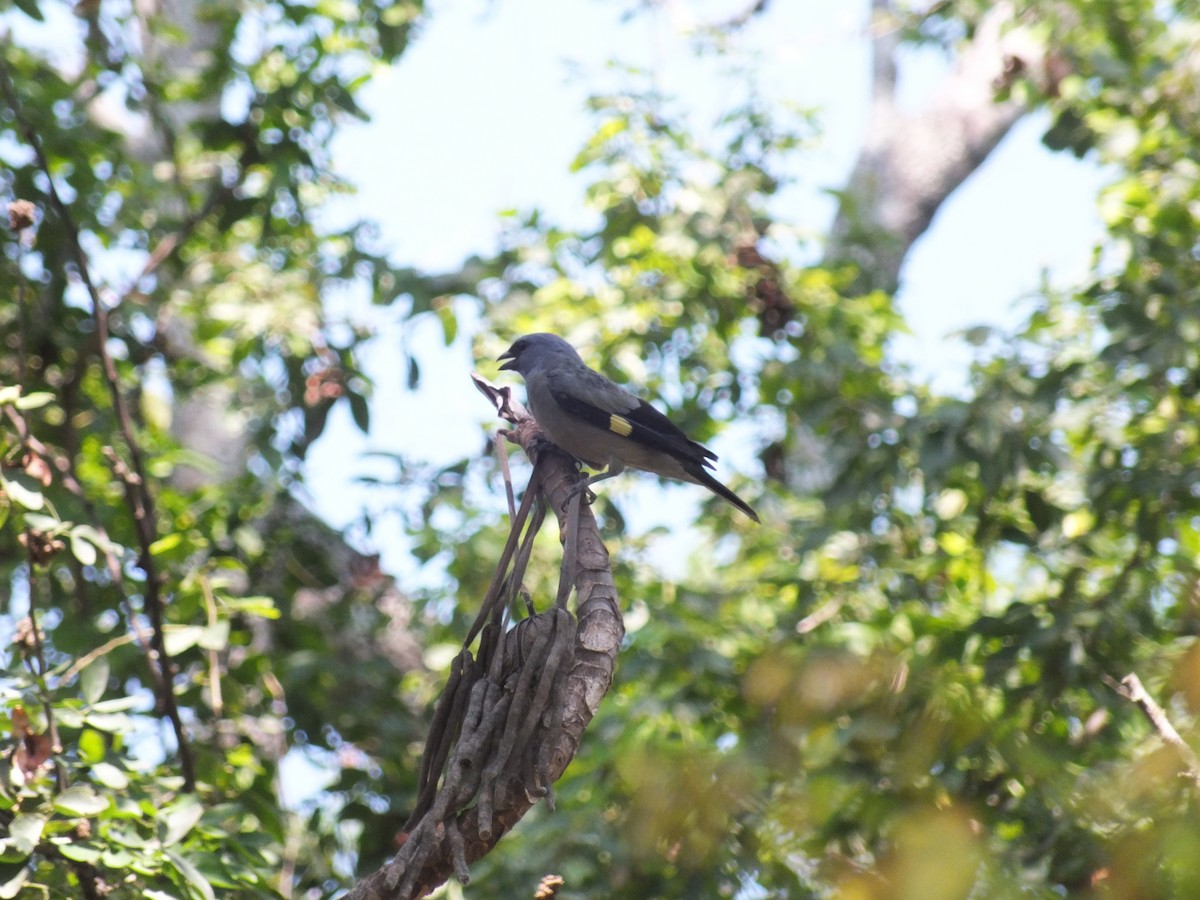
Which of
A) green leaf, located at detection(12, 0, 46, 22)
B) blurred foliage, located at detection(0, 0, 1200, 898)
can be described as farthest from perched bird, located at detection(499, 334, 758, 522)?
green leaf, located at detection(12, 0, 46, 22)

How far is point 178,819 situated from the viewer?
363 cm

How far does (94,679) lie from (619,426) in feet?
6.22

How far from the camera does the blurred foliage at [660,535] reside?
430 cm

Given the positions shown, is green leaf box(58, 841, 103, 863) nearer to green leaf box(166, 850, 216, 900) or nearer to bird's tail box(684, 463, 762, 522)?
green leaf box(166, 850, 216, 900)

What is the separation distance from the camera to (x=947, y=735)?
5.02m

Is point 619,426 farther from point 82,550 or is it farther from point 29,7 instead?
point 29,7

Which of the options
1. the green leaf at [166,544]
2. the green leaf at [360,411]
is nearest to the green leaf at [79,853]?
the green leaf at [166,544]

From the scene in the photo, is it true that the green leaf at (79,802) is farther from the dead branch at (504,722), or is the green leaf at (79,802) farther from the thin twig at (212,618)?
the dead branch at (504,722)

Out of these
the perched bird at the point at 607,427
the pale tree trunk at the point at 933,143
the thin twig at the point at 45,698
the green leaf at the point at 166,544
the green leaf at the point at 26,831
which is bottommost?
the green leaf at the point at 26,831

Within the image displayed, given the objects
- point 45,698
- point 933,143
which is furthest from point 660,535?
point 933,143

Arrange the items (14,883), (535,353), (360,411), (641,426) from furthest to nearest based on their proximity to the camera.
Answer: (360,411) → (535,353) → (641,426) → (14,883)

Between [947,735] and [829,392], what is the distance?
2104 millimetres

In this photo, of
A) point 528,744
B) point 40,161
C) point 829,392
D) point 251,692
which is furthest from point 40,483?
point 829,392

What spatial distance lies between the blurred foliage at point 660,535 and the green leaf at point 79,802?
77 millimetres
